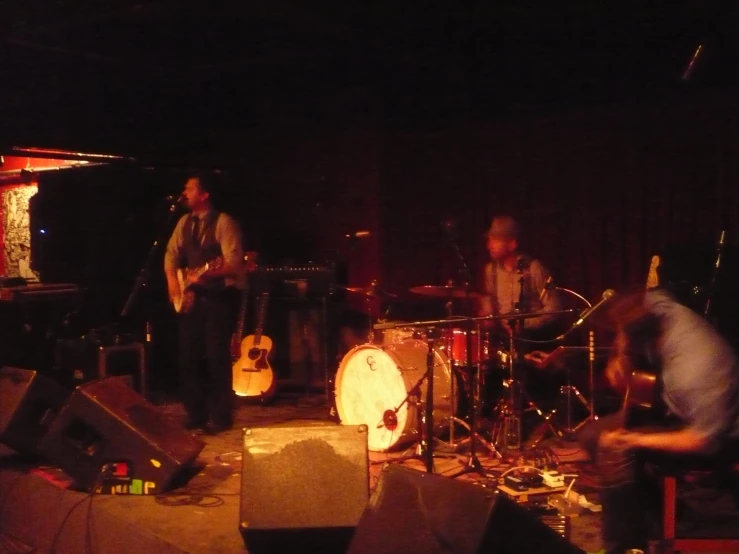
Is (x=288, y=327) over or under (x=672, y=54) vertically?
under

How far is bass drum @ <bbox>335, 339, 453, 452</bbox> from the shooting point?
566 cm

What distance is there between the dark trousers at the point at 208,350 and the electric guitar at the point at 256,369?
137cm

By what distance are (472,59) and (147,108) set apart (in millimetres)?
3544

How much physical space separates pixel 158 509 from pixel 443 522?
2.21 m

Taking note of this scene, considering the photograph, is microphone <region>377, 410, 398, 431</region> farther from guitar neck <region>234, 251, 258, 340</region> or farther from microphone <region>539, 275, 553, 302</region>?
guitar neck <region>234, 251, 258, 340</region>

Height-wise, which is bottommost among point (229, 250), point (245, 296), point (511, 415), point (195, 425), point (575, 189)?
point (195, 425)

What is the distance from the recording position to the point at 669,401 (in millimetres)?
3453

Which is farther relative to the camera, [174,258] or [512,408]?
[174,258]

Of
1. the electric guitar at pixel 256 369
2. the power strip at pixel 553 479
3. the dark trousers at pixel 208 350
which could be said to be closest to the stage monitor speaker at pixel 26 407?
the dark trousers at pixel 208 350

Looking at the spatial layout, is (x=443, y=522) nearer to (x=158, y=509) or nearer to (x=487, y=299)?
(x=158, y=509)

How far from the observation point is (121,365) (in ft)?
22.5

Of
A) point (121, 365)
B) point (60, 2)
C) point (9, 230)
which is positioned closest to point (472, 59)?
point (60, 2)

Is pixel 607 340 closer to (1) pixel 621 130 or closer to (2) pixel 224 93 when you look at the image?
(1) pixel 621 130

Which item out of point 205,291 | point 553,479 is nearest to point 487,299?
point 553,479
